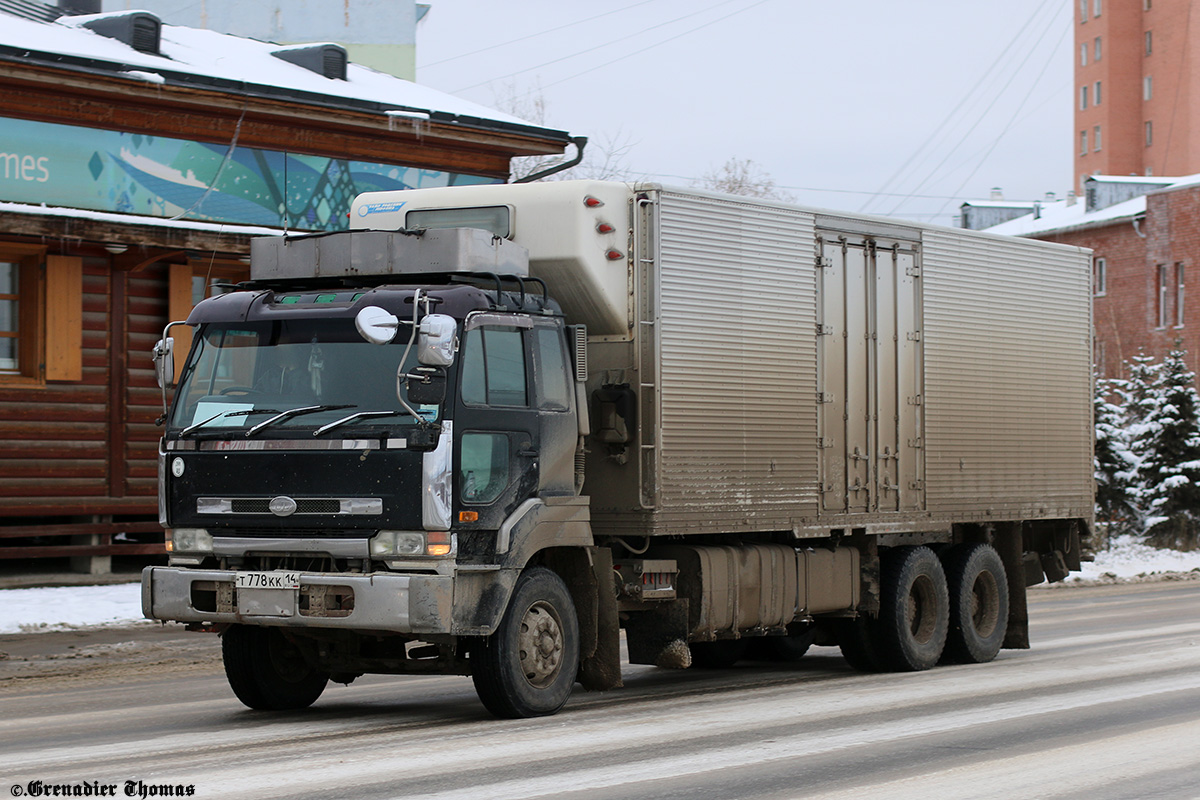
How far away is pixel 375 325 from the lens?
905 cm

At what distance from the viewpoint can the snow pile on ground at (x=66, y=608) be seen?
55.9 feet

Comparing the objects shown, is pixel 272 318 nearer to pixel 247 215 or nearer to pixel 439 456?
pixel 439 456

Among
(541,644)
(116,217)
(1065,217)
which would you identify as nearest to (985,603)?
(541,644)

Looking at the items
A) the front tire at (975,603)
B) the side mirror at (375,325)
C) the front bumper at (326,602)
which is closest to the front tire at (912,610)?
the front tire at (975,603)

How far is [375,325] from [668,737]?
293cm

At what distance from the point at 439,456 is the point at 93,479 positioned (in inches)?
496

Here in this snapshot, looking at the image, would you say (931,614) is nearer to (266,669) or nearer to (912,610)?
(912,610)

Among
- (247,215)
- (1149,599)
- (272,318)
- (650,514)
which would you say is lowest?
(1149,599)

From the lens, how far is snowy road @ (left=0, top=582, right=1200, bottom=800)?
7.68 metres

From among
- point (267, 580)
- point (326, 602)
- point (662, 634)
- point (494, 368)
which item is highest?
point (494, 368)

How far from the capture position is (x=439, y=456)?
9.19 meters

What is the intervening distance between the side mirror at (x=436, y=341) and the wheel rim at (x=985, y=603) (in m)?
7.07

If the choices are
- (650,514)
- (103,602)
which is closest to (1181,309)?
(103,602)

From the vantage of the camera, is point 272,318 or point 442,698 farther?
point 442,698
